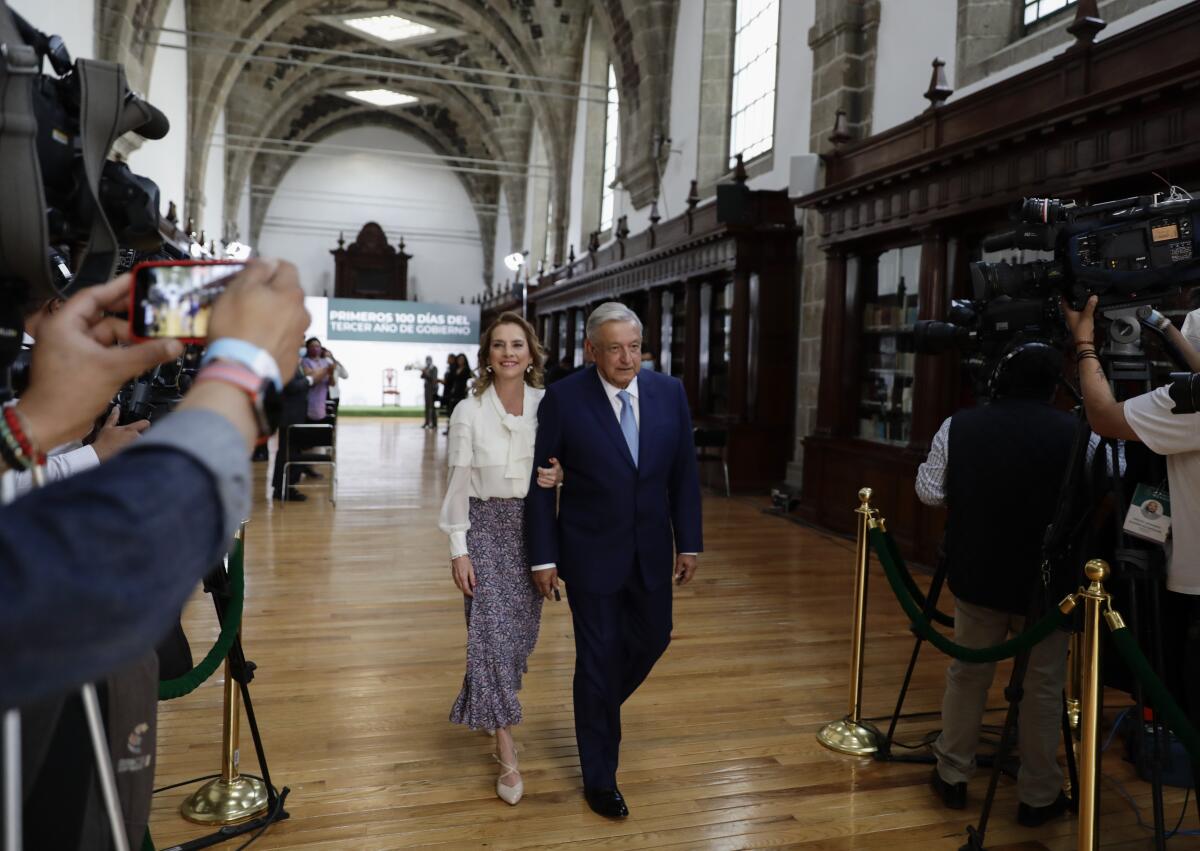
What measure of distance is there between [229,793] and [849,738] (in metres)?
2.25

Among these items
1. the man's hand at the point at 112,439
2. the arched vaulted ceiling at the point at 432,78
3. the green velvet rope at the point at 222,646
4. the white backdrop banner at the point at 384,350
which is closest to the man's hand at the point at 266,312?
the man's hand at the point at 112,439

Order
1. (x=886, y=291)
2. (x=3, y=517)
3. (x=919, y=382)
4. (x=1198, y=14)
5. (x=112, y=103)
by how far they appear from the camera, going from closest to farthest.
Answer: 1. (x=3, y=517)
2. (x=112, y=103)
3. (x=1198, y=14)
4. (x=919, y=382)
5. (x=886, y=291)

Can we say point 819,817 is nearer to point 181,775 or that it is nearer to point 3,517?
point 181,775

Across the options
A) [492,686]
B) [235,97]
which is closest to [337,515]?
[492,686]

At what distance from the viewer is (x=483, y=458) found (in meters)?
3.16

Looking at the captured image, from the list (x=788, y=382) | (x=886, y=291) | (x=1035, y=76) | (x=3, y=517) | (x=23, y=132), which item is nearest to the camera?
(x=3, y=517)

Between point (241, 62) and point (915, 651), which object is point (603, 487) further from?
point (241, 62)

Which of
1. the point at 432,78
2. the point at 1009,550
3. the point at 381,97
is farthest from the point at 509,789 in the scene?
the point at 381,97

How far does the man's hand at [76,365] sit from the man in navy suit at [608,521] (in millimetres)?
1948

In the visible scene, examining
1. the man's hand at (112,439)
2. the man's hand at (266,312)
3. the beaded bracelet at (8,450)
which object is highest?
the man's hand at (266,312)

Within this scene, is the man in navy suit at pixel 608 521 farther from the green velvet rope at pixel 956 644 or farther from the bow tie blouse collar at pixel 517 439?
the green velvet rope at pixel 956 644

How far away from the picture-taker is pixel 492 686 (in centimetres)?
312

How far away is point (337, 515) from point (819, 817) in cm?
646

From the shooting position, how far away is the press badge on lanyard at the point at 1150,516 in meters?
2.61
